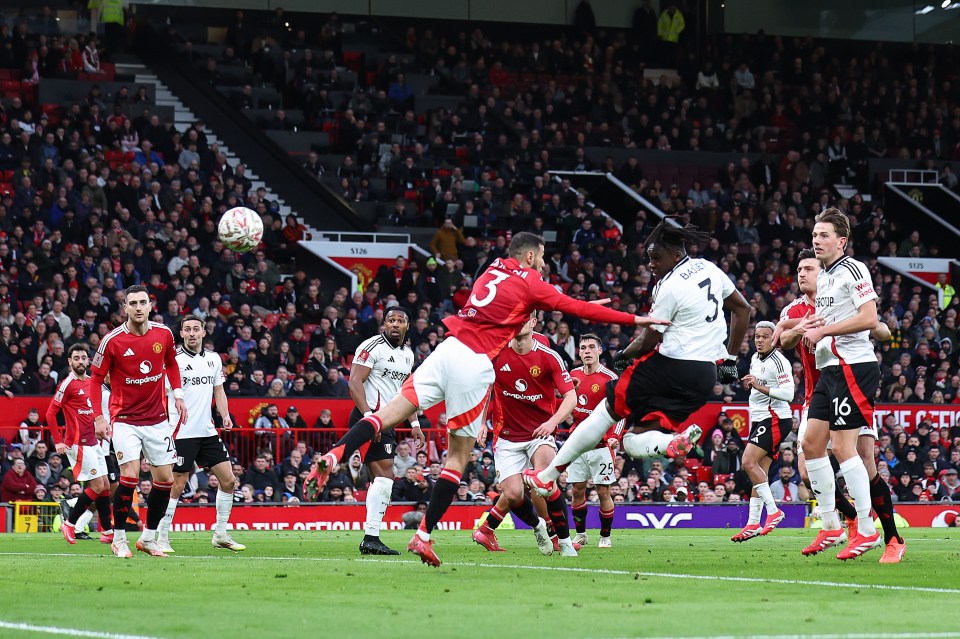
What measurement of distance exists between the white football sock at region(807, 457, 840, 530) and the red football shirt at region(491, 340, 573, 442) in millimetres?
3070

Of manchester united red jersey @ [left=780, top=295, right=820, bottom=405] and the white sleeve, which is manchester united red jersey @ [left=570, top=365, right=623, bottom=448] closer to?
manchester united red jersey @ [left=780, top=295, right=820, bottom=405]

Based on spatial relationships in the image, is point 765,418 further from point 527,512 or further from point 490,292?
point 490,292

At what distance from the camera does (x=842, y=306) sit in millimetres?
11766

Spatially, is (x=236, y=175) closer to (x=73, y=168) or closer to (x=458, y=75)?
(x=73, y=168)

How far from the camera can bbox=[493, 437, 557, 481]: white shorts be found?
14.7 meters

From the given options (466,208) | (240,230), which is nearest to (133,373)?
(240,230)

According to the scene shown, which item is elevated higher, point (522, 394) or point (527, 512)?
point (522, 394)

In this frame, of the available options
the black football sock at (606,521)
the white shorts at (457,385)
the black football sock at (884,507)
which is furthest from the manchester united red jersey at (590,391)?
the white shorts at (457,385)

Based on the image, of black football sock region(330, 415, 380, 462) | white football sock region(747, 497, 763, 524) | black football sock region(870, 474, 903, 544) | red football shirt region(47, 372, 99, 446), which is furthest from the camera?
red football shirt region(47, 372, 99, 446)

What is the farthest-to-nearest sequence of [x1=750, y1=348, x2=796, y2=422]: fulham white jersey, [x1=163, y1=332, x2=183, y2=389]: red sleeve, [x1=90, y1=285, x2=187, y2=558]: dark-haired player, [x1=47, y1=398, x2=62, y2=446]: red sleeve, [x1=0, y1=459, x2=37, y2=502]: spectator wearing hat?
[x1=0, y1=459, x2=37, y2=502]: spectator wearing hat → [x1=47, y1=398, x2=62, y2=446]: red sleeve → [x1=750, y1=348, x2=796, y2=422]: fulham white jersey → [x1=163, y1=332, x2=183, y2=389]: red sleeve → [x1=90, y1=285, x2=187, y2=558]: dark-haired player

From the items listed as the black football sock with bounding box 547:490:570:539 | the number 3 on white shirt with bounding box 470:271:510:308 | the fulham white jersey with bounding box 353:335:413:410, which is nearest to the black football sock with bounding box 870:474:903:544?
the black football sock with bounding box 547:490:570:539

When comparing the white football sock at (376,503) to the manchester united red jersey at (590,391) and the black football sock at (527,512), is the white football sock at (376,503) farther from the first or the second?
the manchester united red jersey at (590,391)

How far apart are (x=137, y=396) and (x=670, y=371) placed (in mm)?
5710

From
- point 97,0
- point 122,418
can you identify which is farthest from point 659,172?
point 122,418
